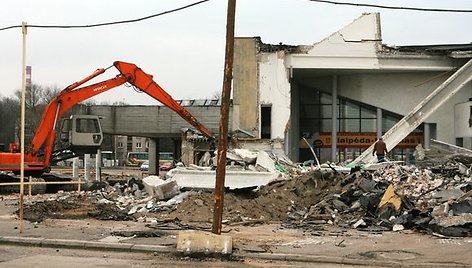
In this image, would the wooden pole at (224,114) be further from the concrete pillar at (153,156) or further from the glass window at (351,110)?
the concrete pillar at (153,156)

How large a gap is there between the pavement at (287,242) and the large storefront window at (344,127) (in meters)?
23.9

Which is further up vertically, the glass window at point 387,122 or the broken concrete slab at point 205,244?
the glass window at point 387,122

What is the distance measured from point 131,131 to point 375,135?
16605mm

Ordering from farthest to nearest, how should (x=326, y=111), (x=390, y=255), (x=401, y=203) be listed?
(x=326, y=111), (x=401, y=203), (x=390, y=255)

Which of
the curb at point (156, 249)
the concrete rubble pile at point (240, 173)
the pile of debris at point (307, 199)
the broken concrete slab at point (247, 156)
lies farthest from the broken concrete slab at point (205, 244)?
the broken concrete slab at point (247, 156)

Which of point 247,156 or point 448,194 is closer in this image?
point 448,194

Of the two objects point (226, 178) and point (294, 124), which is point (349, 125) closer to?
point (294, 124)

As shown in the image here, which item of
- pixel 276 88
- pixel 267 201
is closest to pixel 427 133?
pixel 276 88

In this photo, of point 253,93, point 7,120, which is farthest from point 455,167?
point 7,120

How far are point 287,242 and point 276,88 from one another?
2249cm

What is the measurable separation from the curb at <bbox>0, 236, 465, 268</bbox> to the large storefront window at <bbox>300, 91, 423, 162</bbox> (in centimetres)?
2753

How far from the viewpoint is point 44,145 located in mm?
25766

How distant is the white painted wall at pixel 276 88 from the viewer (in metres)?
34.2

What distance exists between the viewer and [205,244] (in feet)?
35.6
